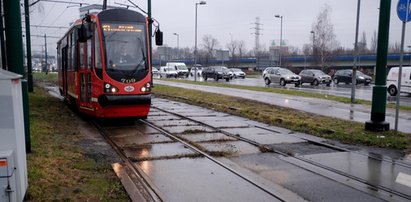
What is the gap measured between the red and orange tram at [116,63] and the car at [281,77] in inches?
1095

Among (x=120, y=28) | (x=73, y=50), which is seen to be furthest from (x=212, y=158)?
(x=73, y=50)

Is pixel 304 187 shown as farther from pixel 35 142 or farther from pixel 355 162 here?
pixel 35 142

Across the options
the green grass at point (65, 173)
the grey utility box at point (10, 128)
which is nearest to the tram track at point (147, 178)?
the green grass at point (65, 173)

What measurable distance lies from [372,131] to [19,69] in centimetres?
850

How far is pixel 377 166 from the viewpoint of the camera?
723cm

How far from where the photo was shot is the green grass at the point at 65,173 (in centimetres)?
553

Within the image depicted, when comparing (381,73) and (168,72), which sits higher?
(381,73)

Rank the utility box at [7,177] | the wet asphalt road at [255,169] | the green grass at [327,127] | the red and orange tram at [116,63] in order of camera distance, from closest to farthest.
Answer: the utility box at [7,177]
the wet asphalt road at [255,169]
the green grass at [327,127]
the red and orange tram at [116,63]

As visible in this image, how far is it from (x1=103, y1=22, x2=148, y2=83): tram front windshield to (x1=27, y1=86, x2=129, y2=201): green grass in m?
2.29

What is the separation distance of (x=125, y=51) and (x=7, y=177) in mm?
7618

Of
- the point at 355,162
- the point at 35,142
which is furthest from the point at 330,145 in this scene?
the point at 35,142

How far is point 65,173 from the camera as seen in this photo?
6586mm

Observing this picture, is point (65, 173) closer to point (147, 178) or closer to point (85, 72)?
point (147, 178)

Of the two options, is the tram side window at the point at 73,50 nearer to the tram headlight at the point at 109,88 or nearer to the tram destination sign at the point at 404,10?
the tram headlight at the point at 109,88
